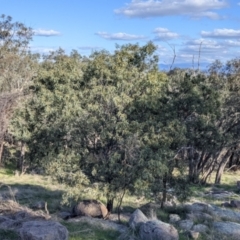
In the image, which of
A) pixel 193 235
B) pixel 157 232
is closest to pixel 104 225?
pixel 157 232

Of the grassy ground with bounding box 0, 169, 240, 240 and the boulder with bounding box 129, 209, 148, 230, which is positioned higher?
the boulder with bounding box 129, 209, 148, 230

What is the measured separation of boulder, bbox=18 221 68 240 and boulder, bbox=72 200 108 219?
7.53 m

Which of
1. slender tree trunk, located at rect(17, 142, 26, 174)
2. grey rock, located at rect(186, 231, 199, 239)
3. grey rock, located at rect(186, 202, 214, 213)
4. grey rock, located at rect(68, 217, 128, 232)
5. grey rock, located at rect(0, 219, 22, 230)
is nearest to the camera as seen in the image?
grey rock, located at rect(0, 219, 22, 230)

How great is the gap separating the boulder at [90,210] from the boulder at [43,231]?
7.53 metres

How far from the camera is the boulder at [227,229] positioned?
17.4 meters

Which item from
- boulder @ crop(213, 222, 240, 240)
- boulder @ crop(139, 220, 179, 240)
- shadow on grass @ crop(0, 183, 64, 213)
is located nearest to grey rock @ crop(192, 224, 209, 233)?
boulder @ crop(213, 222, 240, 240)

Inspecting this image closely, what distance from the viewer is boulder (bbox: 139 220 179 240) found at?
14750mm

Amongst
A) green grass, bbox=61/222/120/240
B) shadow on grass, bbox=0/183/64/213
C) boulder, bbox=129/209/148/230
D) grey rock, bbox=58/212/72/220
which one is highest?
boulder, bbox=129/209/148/230

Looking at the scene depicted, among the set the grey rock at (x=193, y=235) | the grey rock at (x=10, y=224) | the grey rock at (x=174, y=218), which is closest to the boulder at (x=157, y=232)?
the grey rock at (x=193, y=235)

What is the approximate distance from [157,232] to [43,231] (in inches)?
173

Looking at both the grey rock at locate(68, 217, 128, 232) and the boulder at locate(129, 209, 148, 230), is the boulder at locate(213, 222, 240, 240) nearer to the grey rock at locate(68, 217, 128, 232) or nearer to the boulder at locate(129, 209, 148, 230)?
the boulder at locate(129, 209, 148, 230)

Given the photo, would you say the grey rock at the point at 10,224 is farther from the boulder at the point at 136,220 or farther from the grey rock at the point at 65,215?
the grey rock at the point at 65,215

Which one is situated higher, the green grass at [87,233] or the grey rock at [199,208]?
the green grass at [87,233]

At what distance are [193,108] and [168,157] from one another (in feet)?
10.8
